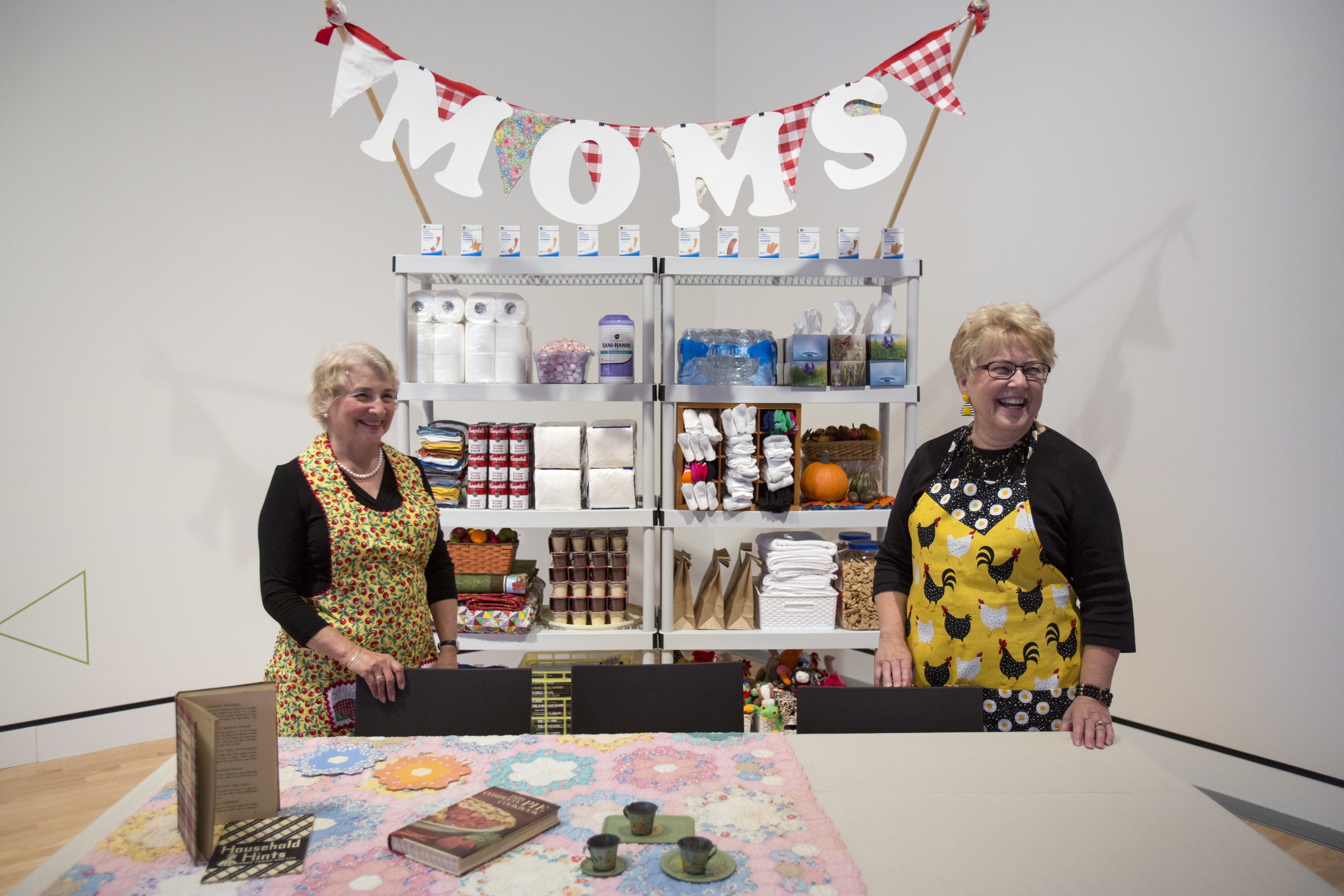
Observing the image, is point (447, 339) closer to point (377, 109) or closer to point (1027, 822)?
point (377, 109)

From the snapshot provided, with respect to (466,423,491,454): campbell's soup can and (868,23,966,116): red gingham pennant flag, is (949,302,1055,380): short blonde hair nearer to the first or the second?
(868,23,966,116): red gingham pennant flag

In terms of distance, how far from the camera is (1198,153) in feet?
10.4

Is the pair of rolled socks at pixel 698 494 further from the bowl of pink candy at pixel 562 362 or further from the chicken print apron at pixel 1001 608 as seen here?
the chicken print apron at pixel 1001 608

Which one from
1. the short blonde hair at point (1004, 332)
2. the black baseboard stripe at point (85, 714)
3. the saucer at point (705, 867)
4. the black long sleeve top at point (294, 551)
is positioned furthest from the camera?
the black baseboard stripe at point (85, 714)

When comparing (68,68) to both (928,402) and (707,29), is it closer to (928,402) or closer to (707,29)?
(707,29)

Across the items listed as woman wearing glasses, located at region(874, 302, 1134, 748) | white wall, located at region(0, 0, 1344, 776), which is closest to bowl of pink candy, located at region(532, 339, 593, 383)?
Answer: white wall, located at region(0, 0, 1344, 776)

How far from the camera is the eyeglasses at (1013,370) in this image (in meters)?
1.76

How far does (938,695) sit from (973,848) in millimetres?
553

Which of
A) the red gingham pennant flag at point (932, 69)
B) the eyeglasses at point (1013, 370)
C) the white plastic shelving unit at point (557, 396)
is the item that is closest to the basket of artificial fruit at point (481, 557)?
the white plastic shelving unit at point (557, 396)

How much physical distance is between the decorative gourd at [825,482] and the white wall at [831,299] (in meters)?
1.18

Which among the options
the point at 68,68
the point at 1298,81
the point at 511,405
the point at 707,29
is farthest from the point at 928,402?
the point at 68,68

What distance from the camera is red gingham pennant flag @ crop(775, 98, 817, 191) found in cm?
297

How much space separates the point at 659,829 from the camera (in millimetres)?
1290

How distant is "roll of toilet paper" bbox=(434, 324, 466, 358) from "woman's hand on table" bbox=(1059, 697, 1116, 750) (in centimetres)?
234
